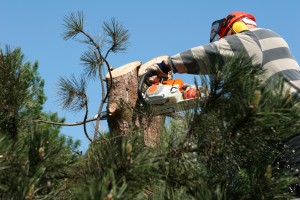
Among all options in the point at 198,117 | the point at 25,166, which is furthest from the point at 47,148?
the point at 198,117

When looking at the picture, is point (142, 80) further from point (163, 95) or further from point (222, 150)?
point (222, 150)

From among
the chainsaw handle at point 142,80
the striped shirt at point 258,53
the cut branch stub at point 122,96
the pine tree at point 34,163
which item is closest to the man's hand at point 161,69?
the chainsaw handle at point 142,80

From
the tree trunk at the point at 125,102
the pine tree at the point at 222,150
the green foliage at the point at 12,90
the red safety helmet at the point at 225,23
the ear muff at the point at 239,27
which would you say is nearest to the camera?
the pine tree at the point at 222,150

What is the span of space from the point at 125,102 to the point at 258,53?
3.44 ft

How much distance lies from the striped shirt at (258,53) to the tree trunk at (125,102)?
0.61m

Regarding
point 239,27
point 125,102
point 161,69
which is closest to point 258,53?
point 239,27

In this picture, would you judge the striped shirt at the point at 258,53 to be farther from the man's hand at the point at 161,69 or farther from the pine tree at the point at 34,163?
the pine tree at the point at 34,163

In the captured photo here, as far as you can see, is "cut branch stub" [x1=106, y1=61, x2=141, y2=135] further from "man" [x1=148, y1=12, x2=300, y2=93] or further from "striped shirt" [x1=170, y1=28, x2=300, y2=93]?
"striped shirt" [x1=170, y1=28, x2=300, y2=93]

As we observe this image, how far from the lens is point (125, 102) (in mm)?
3838

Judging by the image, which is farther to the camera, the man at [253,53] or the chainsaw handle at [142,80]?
the chainsaw handle at [142,80]

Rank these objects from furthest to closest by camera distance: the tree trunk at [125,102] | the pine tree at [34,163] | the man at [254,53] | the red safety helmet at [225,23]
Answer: the tree trunk at [125,102]
the red safety helmet at [225,23]
the man at [254,53]
the pine tree at [34,163]

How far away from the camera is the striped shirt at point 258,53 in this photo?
3.09 metres

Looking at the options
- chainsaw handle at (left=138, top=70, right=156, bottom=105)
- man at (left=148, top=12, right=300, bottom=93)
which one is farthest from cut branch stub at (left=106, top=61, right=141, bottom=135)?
man at (left=148, top=12, right=300, bottom=93)

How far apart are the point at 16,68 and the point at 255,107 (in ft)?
3.79
